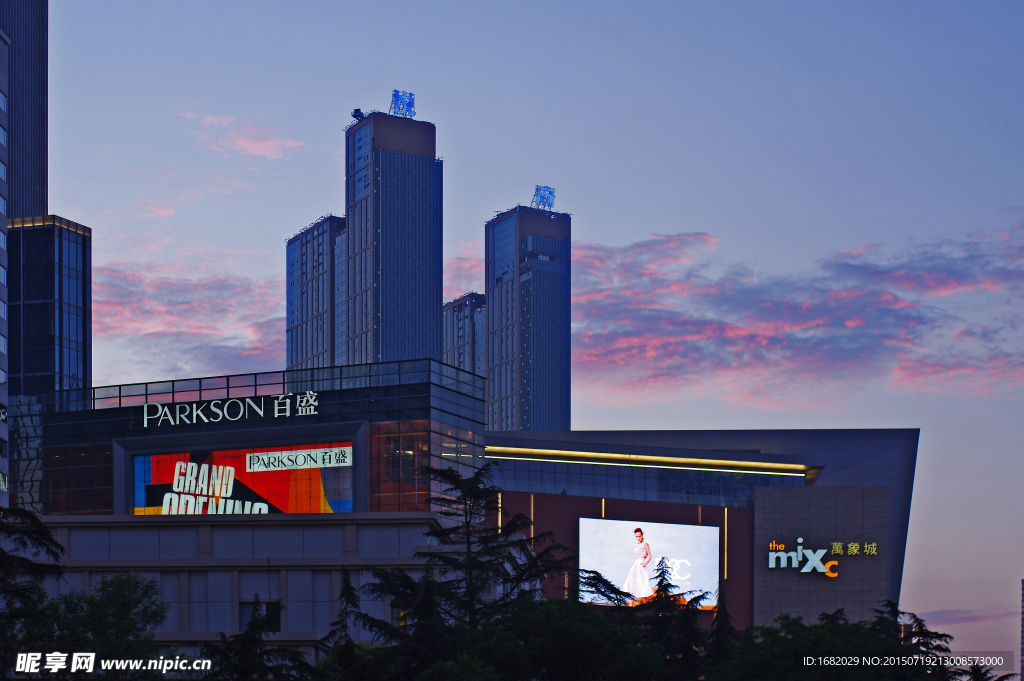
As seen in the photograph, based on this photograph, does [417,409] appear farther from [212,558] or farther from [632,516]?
[632,516]

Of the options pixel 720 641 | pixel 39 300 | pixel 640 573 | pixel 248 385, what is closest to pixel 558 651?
pixel 720 641

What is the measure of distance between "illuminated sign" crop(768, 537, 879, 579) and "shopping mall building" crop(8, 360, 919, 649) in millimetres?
147

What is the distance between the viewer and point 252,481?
10050 centimetres

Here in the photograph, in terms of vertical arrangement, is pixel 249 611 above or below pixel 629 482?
below

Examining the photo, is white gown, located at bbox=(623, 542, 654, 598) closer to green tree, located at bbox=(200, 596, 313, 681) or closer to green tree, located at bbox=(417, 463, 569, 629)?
green tree, located at bbox=(417, 463, 569, 629)

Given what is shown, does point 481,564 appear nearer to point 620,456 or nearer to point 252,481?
point 252,481

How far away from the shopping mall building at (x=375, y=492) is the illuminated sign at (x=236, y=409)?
13 centimetres

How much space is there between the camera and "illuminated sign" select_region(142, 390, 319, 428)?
102 meters

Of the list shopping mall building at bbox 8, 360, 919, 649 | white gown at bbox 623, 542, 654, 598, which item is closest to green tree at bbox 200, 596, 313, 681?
shopping mall building at bbox 8, 360, 919, 649

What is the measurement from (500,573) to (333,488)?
43.6 metres

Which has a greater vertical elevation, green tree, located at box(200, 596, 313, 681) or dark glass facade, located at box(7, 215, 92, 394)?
dark glass facade, located at box(7, 215, 92, 394)

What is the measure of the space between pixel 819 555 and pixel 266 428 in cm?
6524

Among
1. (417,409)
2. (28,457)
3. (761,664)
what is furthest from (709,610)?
(761,664)

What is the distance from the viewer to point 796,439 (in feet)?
524
